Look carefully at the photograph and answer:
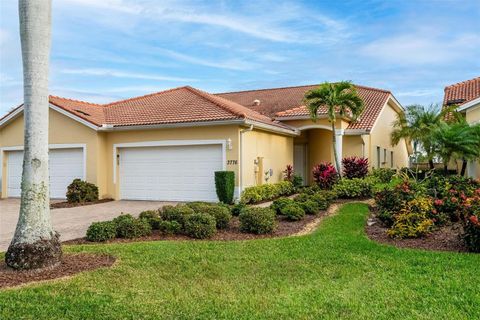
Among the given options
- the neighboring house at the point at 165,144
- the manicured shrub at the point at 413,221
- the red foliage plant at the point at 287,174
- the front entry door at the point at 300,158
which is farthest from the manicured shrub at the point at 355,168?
the manicured shrub at the point at 413,221

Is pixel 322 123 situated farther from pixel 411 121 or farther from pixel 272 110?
pixel 411 121

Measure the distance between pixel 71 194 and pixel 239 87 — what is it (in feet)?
57.5

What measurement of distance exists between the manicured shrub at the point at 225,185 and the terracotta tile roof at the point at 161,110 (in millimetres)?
2081

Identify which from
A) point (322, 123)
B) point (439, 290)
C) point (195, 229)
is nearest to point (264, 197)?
point (322, 123)

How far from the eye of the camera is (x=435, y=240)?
8297mm

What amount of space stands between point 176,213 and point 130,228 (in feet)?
4.05

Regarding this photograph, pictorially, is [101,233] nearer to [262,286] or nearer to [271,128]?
[262,286]

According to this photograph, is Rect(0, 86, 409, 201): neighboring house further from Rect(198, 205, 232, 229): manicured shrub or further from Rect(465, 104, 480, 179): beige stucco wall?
Rect(198, 205, 232, 229): manicured shrub

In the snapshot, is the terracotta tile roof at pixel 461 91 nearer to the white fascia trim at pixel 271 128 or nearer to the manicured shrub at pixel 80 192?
the white fascia trim at pixel 271 128

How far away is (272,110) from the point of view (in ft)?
77.0

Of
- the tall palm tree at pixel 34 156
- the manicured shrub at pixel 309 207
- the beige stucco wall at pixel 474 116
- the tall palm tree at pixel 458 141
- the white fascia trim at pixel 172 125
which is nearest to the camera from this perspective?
the tall palm tree at pixel 34 156

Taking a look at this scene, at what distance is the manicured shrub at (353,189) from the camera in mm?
15336

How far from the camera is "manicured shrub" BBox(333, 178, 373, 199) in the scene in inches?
604

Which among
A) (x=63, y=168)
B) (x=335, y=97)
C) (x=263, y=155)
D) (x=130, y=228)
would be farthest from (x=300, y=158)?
(x=130, y=228)
